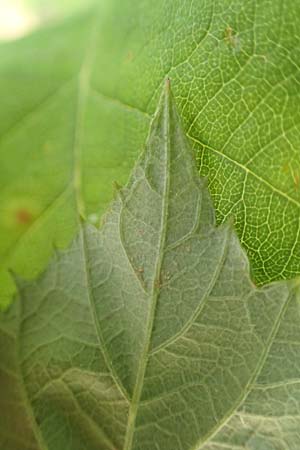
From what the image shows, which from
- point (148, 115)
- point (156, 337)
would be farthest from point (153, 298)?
point (148, 115)

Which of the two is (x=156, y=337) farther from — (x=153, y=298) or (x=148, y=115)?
(x=148, y=115)

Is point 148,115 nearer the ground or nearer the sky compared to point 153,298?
nearer the sky

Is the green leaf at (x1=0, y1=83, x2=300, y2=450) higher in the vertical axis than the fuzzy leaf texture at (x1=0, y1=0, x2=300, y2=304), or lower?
lower

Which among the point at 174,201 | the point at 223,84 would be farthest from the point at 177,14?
the point at 174,201

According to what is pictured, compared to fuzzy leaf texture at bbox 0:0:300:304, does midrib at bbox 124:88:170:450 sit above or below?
below

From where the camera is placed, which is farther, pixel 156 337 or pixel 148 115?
pixel 148 115

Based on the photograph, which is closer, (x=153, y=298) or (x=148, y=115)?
(x=153, y=298)
